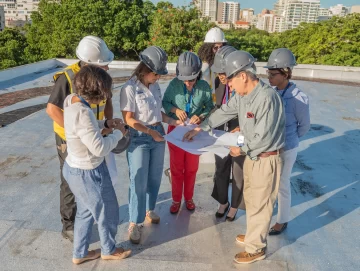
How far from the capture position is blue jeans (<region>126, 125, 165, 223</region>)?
8.12 feet

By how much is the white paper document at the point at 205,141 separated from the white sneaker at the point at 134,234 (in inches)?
27.6

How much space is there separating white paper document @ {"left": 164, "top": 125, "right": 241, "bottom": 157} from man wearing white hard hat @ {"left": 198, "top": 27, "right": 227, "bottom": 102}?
1.37 feet

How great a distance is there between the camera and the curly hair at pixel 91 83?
6.29 feet

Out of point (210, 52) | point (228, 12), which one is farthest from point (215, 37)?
point (228, 12)

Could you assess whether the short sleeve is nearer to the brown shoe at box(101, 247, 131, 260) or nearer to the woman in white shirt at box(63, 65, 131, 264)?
the woman in white shirt at box(63, 65, 131, 264)

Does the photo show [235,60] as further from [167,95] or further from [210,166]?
[210,166]

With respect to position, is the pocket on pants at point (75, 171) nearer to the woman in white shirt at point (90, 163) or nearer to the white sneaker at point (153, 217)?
the woman in white shirt at point (90, 163)

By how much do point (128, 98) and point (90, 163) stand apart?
568mm

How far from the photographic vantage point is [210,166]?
396 cm

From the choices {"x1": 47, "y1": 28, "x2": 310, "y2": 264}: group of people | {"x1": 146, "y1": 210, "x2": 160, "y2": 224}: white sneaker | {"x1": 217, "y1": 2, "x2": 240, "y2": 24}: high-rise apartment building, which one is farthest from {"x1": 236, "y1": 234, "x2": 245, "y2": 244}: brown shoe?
{"x1": 217, "y1": 2, "x2": 240, "y2": 24}: high-rise apartment building

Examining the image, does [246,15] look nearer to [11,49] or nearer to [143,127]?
[11,49]

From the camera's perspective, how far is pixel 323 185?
11.9 feet

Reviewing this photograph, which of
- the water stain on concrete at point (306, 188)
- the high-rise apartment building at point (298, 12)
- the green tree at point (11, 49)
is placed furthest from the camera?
the high-rise apartment building at point (298, 12)

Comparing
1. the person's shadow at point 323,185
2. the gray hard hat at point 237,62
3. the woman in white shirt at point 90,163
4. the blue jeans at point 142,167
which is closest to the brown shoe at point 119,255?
the woman in white shirt at point 90,163
